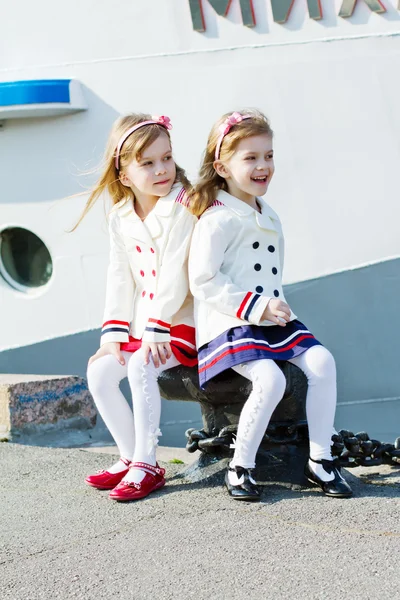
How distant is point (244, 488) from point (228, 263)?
0.71 metres

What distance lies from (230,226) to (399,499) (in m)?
0.99

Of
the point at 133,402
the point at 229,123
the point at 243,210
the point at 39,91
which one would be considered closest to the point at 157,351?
the point at 133,402

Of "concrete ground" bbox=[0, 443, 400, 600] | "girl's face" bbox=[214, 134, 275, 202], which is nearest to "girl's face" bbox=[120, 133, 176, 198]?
"girl's face" bbox=[214, 134, 275, 202]

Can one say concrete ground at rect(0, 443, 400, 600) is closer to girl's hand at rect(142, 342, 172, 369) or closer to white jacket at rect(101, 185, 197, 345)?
girl's hand at rect(142, 342, 172, 369)

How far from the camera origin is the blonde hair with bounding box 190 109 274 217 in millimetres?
2977

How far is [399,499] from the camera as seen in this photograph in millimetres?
2715

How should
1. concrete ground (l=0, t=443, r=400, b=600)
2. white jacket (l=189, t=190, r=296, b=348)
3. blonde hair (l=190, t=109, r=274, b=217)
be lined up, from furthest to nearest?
blonde hair (l=190, t=109, r=274, b=217), white jacket (l=189, t=190, r=296, b=348), concrete ground (l=0, t=443, r=400, b=600)

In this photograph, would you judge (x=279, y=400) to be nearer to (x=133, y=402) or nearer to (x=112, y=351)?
(x=133, y=402)

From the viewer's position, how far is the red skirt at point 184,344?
3.05 m

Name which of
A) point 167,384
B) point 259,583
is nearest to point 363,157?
point 167,384

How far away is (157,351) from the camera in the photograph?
9.63ft

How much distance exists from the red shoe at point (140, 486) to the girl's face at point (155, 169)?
3.03 feet

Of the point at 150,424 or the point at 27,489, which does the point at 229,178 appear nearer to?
the point at 150,424

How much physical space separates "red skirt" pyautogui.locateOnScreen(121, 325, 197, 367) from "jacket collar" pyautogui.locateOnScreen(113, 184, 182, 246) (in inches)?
12.3
